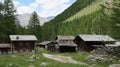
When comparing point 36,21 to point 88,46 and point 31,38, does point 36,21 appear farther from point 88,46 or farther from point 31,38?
point 88,46

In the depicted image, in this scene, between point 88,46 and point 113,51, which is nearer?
point 113,51

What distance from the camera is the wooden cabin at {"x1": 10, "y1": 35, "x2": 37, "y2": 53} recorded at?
8406 centimetres

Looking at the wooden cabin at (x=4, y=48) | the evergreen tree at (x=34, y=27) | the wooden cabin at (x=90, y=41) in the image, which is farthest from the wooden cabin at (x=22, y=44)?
the evergreen tree at (x=34, y=27)

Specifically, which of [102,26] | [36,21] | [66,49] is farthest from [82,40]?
[36,21]

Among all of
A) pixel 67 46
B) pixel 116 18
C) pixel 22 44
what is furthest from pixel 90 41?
pixel 116 18

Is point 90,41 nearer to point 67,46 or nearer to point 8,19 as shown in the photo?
point 67,46

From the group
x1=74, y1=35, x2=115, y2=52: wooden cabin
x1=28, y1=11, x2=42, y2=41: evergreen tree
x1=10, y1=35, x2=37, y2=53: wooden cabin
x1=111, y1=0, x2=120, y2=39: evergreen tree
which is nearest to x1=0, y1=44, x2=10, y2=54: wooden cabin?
x1=10, y1=35, x2=37, y2=53: wooden cabin

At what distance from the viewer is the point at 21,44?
3351 inches

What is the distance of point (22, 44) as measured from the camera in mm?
85250

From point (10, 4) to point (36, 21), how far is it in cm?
3524

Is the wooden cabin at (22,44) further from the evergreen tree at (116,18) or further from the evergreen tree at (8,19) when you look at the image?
the evergreen tree at (116,18)

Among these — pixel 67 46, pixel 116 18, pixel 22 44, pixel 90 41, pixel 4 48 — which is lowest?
pixel 67 46

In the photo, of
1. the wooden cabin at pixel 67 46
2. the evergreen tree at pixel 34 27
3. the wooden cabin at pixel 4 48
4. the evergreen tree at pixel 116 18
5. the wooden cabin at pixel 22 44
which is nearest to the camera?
the evergreen tree at pixel 116 18

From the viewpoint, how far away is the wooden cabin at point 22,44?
276ft
